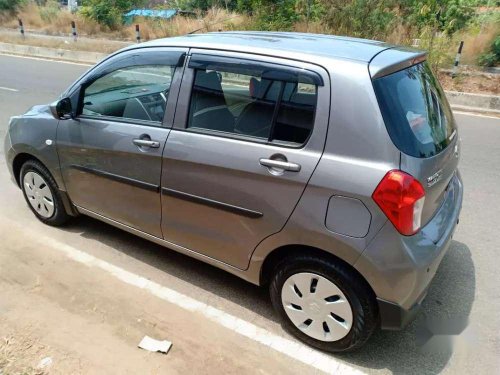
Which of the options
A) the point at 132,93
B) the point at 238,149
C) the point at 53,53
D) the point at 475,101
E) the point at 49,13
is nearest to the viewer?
the point at 238,149

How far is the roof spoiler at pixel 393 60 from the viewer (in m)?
2.32

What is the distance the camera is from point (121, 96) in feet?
11.9

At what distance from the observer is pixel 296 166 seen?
7.78 feet

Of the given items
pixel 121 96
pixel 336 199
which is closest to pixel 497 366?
pixel 336 199

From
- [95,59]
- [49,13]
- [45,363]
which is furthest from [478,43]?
[49,13]

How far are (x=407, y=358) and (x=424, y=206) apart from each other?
3.24 feet

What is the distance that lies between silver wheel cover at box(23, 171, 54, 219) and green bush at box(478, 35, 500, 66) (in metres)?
11.6

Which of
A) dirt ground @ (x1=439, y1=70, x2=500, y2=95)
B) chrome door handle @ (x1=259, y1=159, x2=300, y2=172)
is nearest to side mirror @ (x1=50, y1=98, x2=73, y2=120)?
chrome door handle @ (x1=259, y1=159, x2=300, y2=172)

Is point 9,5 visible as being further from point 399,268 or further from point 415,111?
point 399,268

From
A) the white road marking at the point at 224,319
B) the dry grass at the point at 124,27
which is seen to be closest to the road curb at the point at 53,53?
the dry grass at the point at 124,27

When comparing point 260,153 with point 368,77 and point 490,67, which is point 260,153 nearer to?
point 368,77

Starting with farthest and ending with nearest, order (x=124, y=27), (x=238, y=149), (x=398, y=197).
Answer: (x=124, y=27), (x=238, y=149), (x=398, y=197)

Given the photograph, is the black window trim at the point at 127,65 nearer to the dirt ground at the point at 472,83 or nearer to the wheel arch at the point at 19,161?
the wheel arch at the point at 19,161

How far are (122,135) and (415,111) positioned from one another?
198 centimetres
